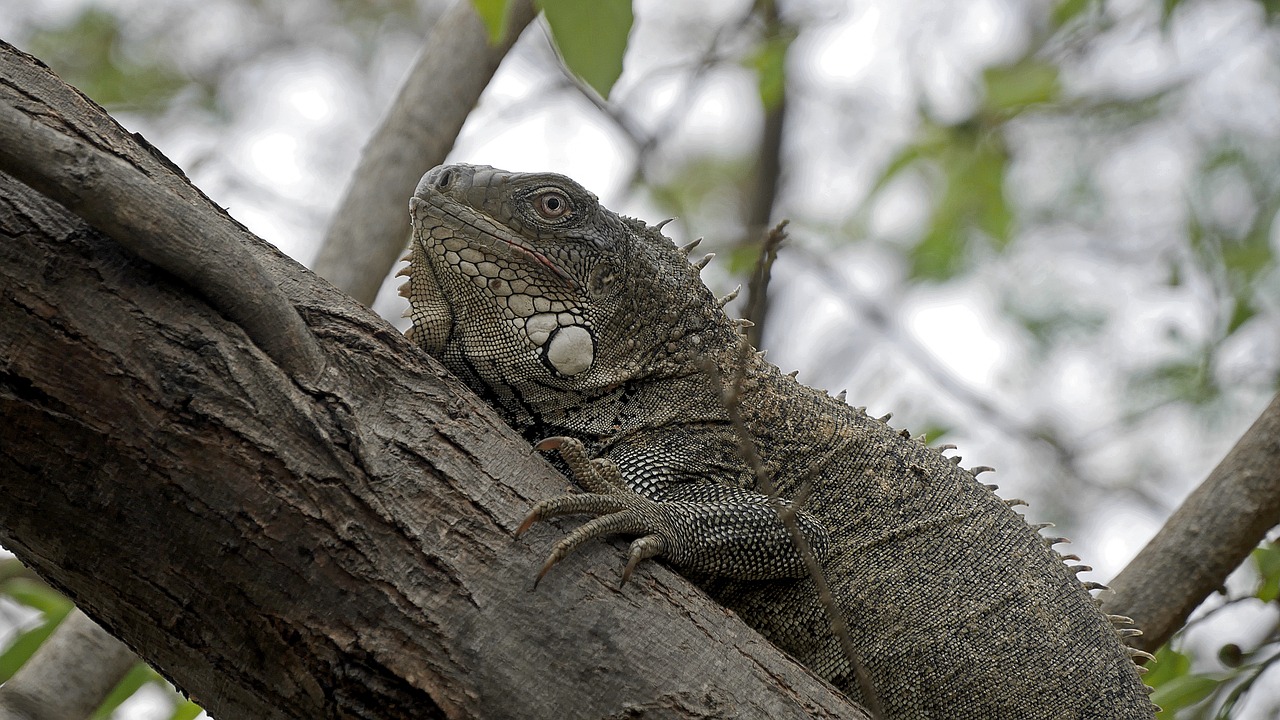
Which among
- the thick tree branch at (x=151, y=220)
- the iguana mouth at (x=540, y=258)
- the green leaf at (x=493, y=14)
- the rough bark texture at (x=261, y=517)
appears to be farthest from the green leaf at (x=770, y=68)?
the thick tree branch at (x=151, y=220)

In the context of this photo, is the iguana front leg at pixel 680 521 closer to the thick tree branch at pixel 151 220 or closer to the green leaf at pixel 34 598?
the thick tree branch at pixel 151 220

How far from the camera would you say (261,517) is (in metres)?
3.13

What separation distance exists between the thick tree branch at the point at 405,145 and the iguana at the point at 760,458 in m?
1.25

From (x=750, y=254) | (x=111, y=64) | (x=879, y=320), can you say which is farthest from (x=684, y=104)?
(x=111, y=64)

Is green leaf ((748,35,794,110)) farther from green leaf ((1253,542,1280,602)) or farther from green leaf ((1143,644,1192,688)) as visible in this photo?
green leaf ((1143,644,1192,688))

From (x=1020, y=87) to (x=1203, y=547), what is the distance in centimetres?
365

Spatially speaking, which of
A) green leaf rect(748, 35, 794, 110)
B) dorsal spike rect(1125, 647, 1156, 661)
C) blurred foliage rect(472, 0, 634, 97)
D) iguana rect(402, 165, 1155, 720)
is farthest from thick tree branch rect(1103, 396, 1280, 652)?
blurred foliage rect(472, 0, 634, 97)

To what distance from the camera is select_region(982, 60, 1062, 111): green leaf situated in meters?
7.80

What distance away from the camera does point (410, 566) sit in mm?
3281

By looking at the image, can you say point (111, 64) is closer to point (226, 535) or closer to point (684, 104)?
point (684, 104)

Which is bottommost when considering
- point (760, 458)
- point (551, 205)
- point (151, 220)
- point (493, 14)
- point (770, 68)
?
point (151, 220)

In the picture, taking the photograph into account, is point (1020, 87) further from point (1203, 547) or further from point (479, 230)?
point (479, 230)

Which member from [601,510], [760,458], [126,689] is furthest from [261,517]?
[126,689]

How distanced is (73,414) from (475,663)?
1368 millimetres
